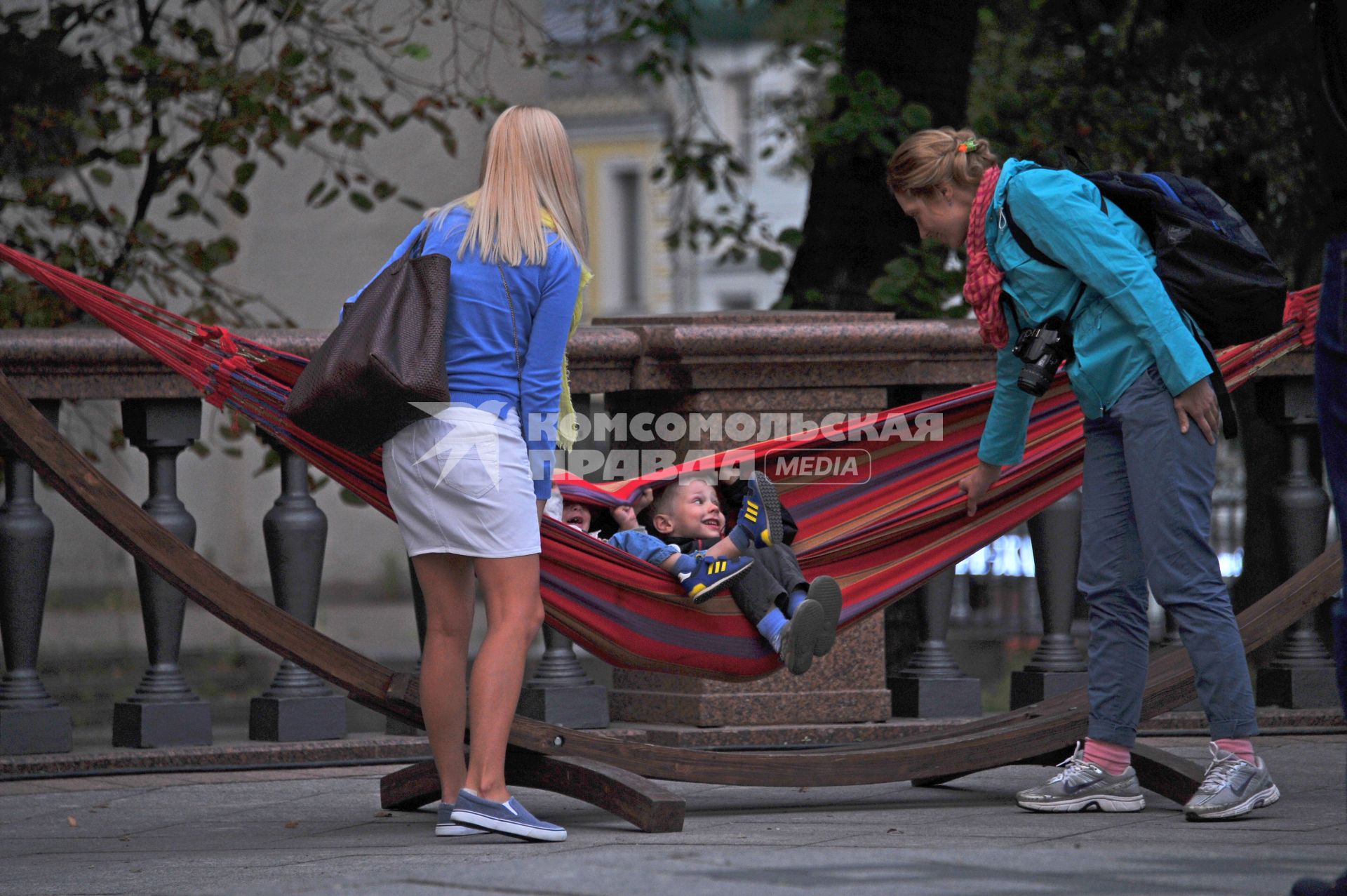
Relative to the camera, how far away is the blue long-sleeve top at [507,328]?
4.33 metres

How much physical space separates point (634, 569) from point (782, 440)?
0.72 meters

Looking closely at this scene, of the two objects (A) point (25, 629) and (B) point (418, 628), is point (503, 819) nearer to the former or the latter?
(B) point (418, 628)

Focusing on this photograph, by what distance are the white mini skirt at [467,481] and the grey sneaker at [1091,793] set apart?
5.24 ft

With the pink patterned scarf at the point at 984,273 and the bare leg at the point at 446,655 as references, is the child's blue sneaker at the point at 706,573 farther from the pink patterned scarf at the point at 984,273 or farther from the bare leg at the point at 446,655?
the pink patterned scarf at the point at 984,273

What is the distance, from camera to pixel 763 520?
5.14 metres

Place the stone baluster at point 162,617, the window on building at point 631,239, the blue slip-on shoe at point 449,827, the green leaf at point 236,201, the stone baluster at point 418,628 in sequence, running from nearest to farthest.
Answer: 1. the blue slip-on shoe at point 449,827
2. the stone baluster at point 162,617
3. the stone baluster at point 418,628
4. the green leaf at point 236,201
5. the window on building at point 631,239

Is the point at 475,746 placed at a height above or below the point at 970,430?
below

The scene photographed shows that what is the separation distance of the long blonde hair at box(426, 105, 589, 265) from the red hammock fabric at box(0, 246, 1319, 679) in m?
0.75

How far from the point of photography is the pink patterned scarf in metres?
4.70

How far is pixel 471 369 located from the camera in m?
4.33

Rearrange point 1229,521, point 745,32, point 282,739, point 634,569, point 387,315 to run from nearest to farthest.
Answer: point 387,315
point 634,569
point 282,739
point 1229,521
point 745,32

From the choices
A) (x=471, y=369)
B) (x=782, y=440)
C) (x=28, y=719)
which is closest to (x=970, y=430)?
(x=782, y=440)

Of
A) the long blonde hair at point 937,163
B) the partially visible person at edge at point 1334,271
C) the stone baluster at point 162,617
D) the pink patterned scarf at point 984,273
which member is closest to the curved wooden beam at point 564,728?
the stone baluster at point 162,617

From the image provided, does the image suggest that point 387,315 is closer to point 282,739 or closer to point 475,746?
point 475,746
